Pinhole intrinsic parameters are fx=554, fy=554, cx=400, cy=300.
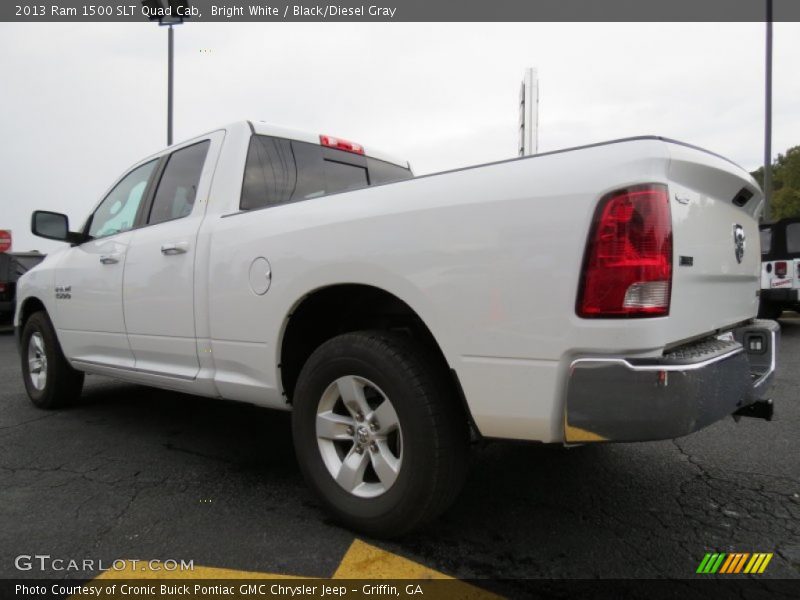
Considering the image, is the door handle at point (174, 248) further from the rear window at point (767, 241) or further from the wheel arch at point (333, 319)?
the rear window at point (767, 241)

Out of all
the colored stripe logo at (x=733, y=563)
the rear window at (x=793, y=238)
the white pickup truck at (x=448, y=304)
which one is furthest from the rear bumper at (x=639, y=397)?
the rear window at (x=793, y=238)

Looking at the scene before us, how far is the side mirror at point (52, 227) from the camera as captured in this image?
157 inches

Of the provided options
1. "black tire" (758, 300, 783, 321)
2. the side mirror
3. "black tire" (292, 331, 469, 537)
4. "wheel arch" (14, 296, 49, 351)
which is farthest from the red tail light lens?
"black tire" (758, 300, 783, 321)

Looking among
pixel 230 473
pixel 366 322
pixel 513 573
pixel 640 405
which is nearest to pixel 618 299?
pixel 640 405

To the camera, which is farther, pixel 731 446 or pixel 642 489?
pixel 731 446

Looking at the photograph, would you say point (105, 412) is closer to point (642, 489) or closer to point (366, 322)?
point (366, 322)

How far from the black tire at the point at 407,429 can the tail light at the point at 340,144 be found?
1705 millimetres

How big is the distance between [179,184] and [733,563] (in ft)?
11.0

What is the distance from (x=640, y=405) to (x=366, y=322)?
1.36 meters

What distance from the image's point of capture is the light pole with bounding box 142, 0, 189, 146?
915 cm

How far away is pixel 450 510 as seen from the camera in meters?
2.53

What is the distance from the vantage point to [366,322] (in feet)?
8.77
